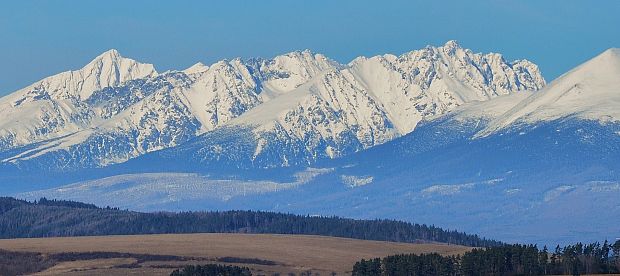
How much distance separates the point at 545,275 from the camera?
198750mm

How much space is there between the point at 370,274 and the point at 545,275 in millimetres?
16295

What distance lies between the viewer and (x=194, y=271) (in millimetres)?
193500

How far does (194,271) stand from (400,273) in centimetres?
1996

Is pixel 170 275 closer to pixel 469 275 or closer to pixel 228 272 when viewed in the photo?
pixel 228 272

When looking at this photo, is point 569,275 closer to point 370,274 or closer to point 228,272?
point 370,274

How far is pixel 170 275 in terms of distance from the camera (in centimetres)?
19950

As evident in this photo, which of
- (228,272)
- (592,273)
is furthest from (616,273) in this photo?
(228,272)

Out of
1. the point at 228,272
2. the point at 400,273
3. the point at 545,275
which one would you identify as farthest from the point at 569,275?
the point at 228,272

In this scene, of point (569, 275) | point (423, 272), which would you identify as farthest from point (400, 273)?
point (569, 275)

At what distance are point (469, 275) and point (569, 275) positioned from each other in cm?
962

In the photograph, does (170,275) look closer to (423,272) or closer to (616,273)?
(423,272)

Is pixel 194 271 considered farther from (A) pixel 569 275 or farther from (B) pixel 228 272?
(A) pixel 569 275

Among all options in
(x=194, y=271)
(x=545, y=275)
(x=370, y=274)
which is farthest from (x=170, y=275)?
(x=545, y=275)

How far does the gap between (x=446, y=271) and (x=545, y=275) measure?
9.40 metres
